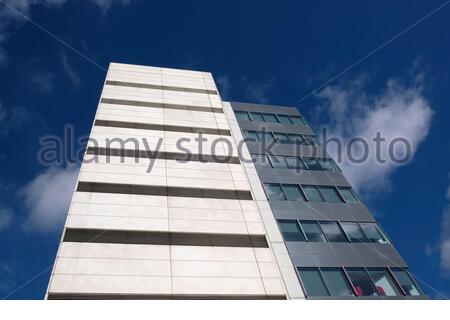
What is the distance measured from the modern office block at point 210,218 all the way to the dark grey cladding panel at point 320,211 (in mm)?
92

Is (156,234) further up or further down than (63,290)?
further up

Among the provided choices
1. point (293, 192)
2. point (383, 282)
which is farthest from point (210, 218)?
point (383, 282)

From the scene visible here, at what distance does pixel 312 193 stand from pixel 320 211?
208 centimetres

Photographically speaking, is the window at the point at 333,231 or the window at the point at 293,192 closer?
the window at the point at 333,231

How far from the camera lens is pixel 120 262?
58.9ft

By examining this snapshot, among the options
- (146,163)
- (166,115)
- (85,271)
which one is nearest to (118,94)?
(166,115)

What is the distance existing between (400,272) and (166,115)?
2294cm

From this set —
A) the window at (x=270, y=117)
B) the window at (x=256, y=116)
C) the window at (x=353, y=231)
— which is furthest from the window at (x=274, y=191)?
the window at (x=270, y=117)

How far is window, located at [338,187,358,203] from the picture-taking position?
84.8 ft

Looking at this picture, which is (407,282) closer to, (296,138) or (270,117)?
(296,138)

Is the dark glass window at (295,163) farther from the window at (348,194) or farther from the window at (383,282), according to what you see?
the window at (383,282)

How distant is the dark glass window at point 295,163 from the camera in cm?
2822

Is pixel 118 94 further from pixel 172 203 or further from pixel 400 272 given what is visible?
pixel 400 272

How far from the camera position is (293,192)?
83.5 ft
